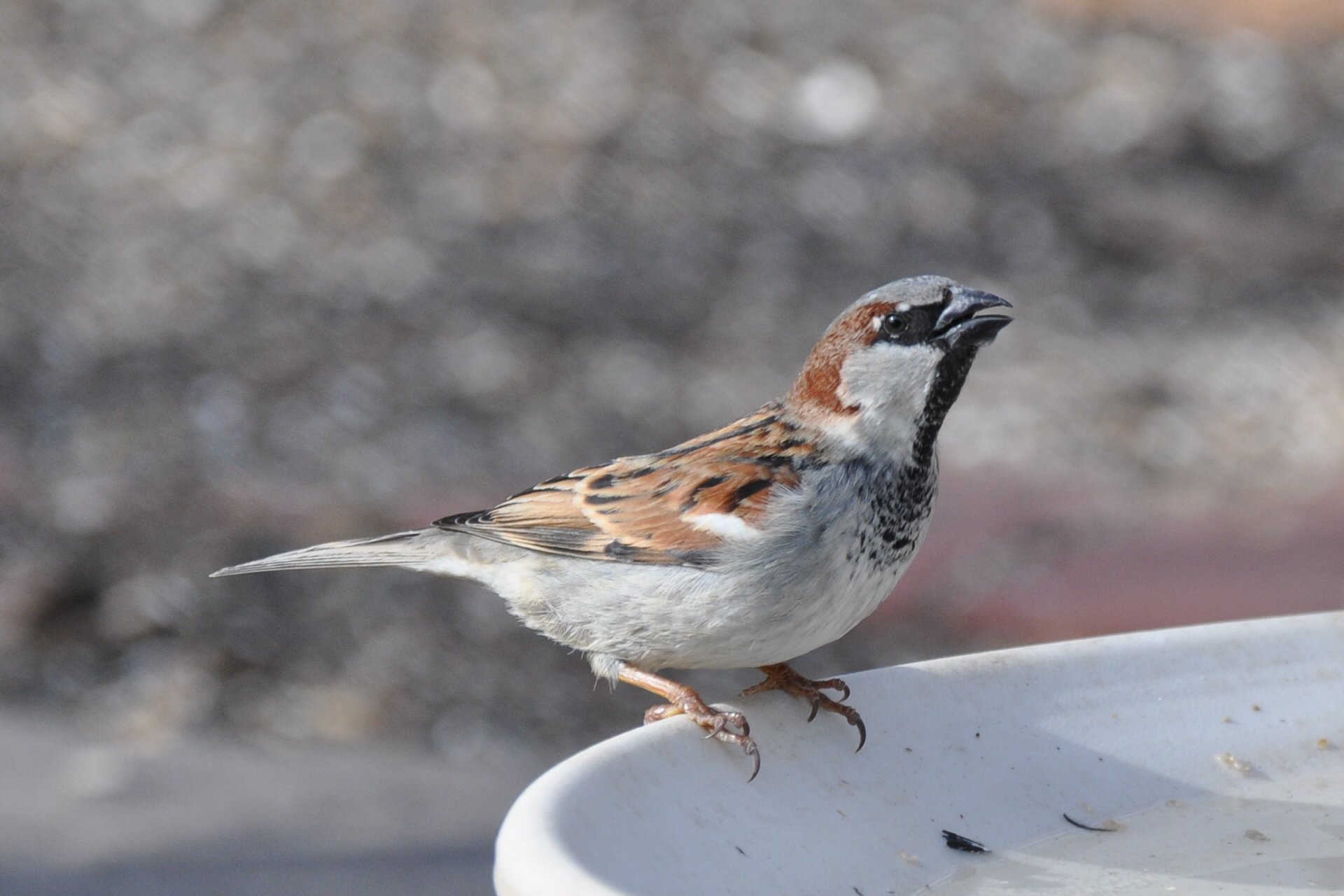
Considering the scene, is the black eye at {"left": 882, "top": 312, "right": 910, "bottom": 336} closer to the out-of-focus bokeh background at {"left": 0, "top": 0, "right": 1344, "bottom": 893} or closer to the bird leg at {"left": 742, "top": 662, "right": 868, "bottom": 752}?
the bird leg at {"left": 742, "top": 662, "right": 868, "bottom": 752}

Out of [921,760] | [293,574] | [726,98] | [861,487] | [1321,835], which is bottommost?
[1321,835]

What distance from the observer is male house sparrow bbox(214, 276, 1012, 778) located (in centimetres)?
238

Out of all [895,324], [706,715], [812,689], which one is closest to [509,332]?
[895,324]

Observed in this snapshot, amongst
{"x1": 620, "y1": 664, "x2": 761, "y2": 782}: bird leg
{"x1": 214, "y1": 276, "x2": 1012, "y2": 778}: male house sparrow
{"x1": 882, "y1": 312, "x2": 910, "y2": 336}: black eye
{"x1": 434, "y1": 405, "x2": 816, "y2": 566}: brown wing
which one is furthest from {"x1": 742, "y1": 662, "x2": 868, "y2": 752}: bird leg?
{"x1": 882, "y1": 312, "x2": 910, "y2": 336}: black eye

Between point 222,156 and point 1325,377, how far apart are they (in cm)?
576

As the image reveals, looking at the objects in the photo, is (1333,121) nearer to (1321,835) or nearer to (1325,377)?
(1325,377)

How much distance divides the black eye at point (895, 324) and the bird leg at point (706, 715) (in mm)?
655

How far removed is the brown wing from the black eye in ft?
0.72

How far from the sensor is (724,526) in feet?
8.03

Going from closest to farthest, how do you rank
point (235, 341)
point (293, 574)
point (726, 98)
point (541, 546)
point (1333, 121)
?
point (541, 546) → point (293, 574) → point (235, 341) → point (1333, 121) → point (726, 98)

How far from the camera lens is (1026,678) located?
6.93ft

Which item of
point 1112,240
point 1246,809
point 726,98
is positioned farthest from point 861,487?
point 726,98

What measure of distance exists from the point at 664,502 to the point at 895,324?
18.6 inches

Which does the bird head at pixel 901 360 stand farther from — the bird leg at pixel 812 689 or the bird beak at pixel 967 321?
the bird leg at pixel 812 689
